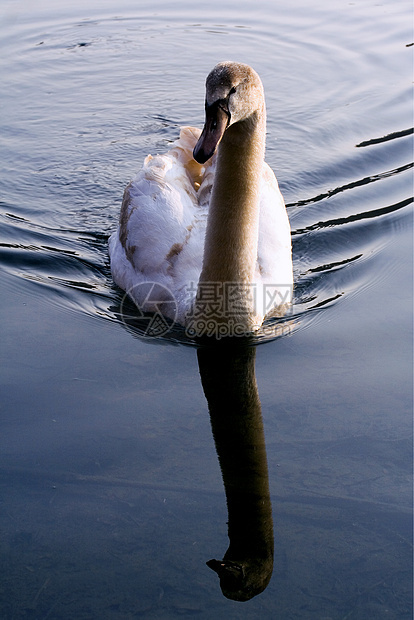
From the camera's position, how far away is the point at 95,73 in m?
12.0

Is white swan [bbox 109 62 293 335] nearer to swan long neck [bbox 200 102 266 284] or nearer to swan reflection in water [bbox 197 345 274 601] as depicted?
swan long neck [bbox 200 102 266 284]

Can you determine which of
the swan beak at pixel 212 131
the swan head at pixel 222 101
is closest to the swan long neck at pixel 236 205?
the swan head at pixel 222 101

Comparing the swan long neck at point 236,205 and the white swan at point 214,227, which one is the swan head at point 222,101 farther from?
the swan long neck at point 236,205

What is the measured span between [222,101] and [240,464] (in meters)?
2.09

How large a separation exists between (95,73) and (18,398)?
790cm

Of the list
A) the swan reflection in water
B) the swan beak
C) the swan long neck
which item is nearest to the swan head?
the swan beak

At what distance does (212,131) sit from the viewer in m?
4.74

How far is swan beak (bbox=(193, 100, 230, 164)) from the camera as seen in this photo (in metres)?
4.67

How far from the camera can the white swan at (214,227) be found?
16.5ft

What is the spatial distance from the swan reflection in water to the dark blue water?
0.01 meters

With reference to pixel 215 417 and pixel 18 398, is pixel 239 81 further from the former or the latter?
pixel 18 398

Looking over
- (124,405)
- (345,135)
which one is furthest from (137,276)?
(345,135)

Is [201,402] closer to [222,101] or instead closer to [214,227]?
[214,227]

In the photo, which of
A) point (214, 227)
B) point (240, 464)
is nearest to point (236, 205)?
point (214, 227)
